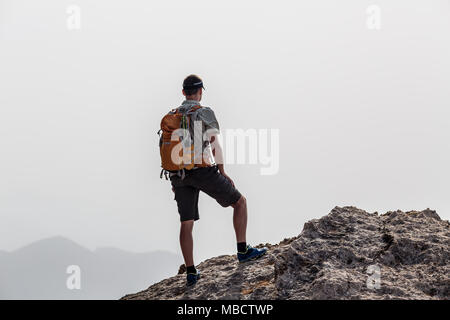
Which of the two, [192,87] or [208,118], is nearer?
→ [208,118]

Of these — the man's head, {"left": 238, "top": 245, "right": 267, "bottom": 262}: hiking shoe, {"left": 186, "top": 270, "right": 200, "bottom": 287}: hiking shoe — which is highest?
the man's head

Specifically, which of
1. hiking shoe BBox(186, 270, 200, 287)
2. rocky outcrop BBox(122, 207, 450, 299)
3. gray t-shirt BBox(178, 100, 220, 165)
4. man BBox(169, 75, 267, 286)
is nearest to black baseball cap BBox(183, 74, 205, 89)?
man BBox(169, 75, 267, 286)

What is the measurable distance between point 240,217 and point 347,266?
2.07 metres

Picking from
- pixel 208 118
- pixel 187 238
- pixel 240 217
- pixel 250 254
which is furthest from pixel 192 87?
pixel 250 254

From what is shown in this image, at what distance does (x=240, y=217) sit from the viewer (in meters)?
8.75

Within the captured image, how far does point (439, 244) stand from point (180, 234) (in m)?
4.29

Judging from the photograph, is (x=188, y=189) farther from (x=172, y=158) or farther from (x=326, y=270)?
(x=326, y=270)

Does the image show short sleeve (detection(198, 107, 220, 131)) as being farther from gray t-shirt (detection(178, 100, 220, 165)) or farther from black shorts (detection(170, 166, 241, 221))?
black shorts (detection(170, 166, 241, 221))

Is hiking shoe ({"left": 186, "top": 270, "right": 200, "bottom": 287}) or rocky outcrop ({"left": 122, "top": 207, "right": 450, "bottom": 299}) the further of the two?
hiking shoe ({"left": 186, "top": 270, "right": 200, "bottom": 287})

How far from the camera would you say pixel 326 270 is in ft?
24.2

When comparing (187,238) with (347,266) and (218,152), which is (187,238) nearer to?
(218,152)

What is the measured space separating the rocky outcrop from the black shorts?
1.29m

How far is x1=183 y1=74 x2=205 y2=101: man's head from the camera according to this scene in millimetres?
8602
